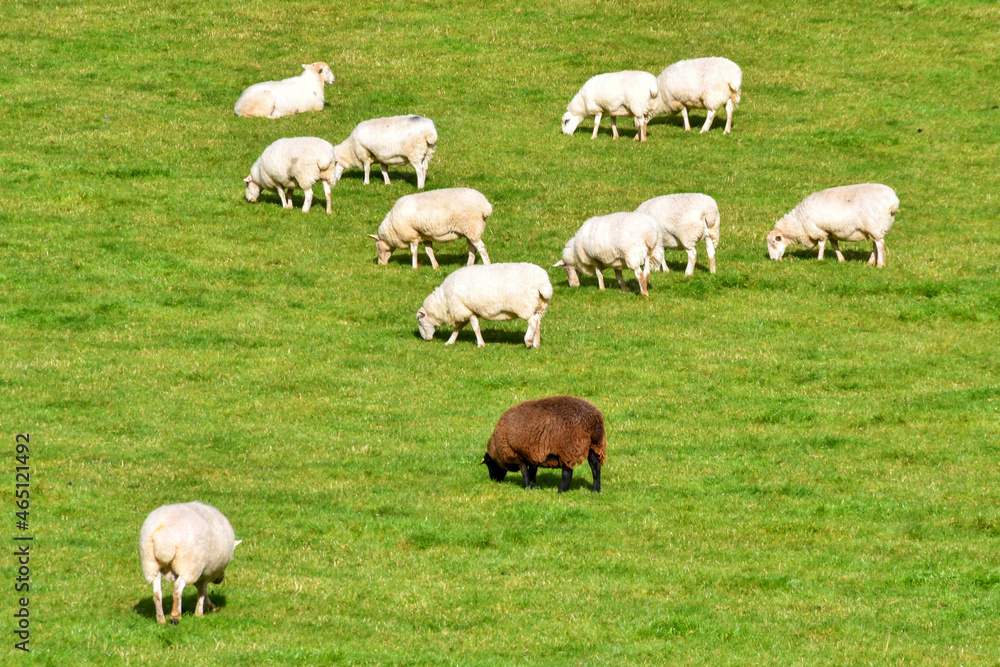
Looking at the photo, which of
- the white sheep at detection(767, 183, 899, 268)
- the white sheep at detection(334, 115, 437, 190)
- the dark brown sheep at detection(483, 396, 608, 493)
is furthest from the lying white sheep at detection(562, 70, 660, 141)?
the dark brown sheep at detection(483, 396, 608, 493)

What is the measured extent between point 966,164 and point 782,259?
954cm

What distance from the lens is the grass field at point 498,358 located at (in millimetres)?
12297

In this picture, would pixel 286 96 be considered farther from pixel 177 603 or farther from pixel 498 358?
Result: pixel 177 603

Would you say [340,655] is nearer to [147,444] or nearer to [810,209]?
[147,444]

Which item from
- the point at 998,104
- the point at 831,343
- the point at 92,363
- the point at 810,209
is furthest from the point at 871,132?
the point at 92,363

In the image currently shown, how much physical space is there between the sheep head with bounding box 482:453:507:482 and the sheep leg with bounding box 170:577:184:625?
18.1 feet

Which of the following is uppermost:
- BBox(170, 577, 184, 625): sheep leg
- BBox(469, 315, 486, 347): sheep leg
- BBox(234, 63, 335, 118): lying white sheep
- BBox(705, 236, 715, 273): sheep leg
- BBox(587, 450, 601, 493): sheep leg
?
BBox(234, 63, 335, 118): lying white sheep

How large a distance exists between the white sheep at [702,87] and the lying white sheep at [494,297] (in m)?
15.6

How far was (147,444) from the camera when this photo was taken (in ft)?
57.8

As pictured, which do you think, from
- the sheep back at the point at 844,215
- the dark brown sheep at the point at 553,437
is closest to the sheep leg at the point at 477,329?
the dark brown sheep at the point at 553,437

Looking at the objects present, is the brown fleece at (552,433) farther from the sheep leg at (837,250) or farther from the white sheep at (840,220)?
the sheep leg at (837,250)

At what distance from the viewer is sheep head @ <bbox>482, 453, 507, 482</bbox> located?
16.0 metres

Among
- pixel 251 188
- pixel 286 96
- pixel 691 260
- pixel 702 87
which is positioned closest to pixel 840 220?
pixel 691 260

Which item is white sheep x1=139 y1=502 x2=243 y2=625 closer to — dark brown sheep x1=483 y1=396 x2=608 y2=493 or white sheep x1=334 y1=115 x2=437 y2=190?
dark brown sheep x1=483 y1=396 x2=608 y2=493
